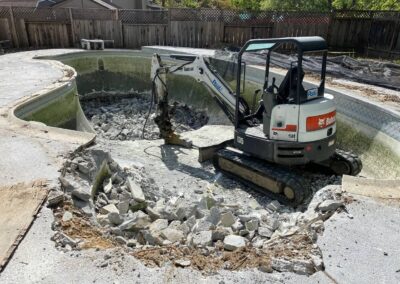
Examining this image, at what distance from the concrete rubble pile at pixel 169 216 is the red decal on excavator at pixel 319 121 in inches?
45.3

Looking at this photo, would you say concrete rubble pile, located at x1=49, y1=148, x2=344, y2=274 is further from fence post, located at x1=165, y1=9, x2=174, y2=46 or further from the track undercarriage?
fence post, located at x1=165, y1=9, x2=174, y2=46

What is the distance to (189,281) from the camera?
288 centimetres

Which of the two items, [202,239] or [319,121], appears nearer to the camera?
[202,239]

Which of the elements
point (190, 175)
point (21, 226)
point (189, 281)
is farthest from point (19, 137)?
point (189, 281)

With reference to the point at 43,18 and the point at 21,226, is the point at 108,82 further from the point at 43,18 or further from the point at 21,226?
the point at 21,226

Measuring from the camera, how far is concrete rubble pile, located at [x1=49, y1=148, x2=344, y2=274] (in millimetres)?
3555

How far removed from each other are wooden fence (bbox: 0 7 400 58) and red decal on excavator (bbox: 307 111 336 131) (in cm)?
973

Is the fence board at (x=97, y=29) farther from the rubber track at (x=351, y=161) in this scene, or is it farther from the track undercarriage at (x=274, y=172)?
the rubber track at (x=351, y=161)

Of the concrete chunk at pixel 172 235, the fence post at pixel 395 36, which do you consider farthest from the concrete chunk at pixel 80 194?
the fence post at pixel 395 36

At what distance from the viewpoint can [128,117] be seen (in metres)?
10.6

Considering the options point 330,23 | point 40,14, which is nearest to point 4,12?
point 40,14

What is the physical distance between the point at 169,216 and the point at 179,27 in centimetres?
1148

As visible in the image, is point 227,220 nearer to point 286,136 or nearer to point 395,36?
point 286,136

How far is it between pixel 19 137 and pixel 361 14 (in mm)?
13334
